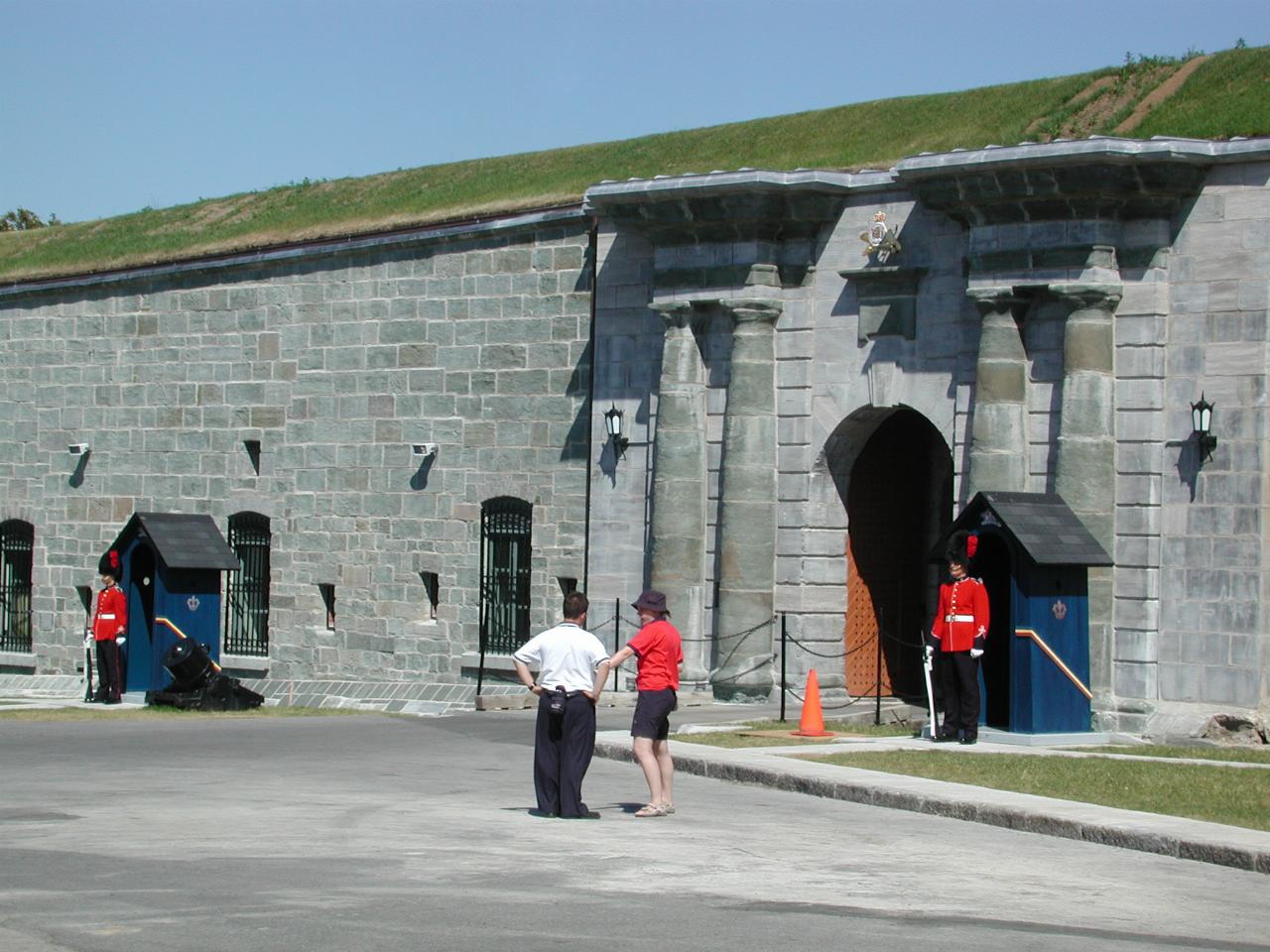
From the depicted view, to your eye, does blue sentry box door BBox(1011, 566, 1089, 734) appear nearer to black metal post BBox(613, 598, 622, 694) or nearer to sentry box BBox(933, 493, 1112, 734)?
sentry box BBox(933, 493, 1112, 734)

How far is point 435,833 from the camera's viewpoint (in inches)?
468

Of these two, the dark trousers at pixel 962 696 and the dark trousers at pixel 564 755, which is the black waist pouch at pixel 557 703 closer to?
the dark trousers at pixel 564 755

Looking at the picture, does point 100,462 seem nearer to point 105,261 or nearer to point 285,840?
point 105,261

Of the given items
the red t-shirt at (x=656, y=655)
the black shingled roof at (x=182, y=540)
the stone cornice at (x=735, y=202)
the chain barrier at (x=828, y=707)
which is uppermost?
the stone cornice at (x=735, y=202)

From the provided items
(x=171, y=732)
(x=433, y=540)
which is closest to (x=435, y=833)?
(x=171, y=732)

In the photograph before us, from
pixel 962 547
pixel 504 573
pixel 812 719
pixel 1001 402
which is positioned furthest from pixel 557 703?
pixel 504 573

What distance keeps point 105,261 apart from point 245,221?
2337mm

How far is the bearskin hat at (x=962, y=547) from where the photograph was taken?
60.9 feet

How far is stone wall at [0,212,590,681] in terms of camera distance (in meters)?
26.0

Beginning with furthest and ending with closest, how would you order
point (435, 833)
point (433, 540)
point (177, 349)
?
point (177, 349)
point (433, 540)
point (435, 833)

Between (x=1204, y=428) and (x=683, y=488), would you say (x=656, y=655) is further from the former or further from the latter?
(x=683, y=488)

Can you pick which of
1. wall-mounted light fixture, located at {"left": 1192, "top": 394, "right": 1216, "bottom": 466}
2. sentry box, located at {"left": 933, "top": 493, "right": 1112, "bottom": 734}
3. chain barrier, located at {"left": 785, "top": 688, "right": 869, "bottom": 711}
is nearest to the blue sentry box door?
sentry box, located at {"left": 933, "top": 493, "right": 1112, "bottom": 734}

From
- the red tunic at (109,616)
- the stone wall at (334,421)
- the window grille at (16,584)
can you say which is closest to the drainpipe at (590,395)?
the stone wall at (334,421)

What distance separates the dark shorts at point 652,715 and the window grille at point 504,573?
12.9 metres
